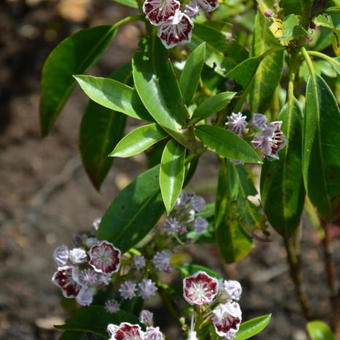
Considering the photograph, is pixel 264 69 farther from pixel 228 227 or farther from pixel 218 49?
pixel 228 227

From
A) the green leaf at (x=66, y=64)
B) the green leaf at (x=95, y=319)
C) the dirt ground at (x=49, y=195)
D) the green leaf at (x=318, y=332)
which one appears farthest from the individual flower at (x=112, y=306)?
the dirt ground at (x=49, y=195)

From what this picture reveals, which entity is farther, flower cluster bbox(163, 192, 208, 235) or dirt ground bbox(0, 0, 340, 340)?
dirt ground bbox(0, 0, 340, 340)

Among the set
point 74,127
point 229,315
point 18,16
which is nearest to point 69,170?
point 74,127

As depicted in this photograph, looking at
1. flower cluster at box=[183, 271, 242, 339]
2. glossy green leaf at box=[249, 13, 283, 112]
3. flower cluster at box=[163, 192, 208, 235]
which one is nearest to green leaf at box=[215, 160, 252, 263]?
flower cluster at box=[163, 192, 208, 235]

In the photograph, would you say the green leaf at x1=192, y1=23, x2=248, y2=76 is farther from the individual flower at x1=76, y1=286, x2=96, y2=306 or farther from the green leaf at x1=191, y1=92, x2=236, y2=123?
the individual flower at x1=76, y1=286, x2=96, y2=306

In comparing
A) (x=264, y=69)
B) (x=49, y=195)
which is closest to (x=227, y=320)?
(x=264, y=69)

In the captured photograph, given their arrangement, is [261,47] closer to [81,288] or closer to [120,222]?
[120,222]
